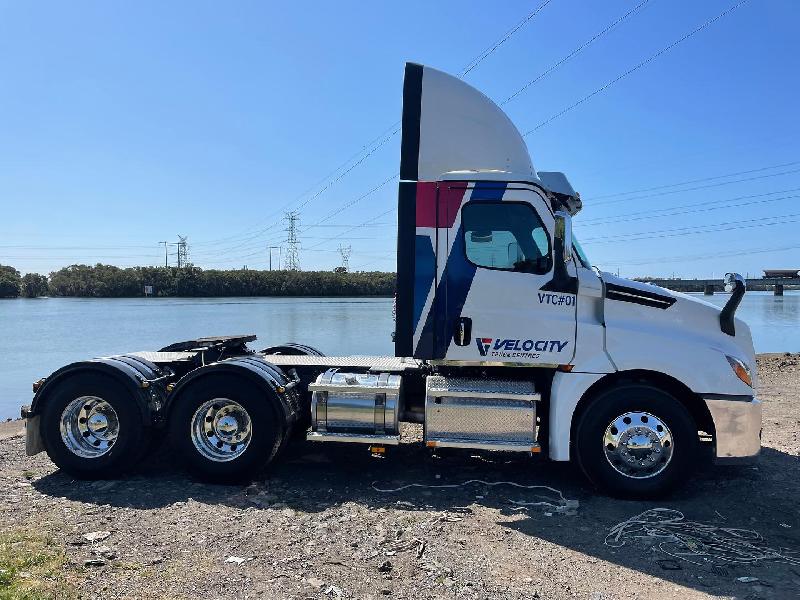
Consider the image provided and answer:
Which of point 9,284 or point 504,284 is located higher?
point 9,284

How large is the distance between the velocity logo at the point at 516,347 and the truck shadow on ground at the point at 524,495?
143cm

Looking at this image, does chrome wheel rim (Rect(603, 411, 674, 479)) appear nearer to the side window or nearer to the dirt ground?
the dirt ground

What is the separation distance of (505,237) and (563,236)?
0.60 meters

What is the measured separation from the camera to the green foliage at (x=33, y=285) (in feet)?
157

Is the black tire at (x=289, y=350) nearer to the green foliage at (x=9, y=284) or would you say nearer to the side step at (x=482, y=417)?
the side step at (x=482, y=417)

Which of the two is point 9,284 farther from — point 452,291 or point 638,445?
point 638,445

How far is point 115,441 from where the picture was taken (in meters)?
6.18

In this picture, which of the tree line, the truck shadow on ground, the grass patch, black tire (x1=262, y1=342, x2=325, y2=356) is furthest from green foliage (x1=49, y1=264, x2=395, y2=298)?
the grass patch

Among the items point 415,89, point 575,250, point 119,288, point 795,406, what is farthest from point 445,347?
point 119,288

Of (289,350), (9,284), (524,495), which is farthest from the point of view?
(9,284)

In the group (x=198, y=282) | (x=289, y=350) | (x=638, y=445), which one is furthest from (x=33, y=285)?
(x=638, y=445)

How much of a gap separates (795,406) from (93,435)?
1132cm

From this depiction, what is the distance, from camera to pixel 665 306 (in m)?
5.87

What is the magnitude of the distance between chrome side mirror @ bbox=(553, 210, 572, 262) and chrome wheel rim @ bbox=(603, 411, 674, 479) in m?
1.71
